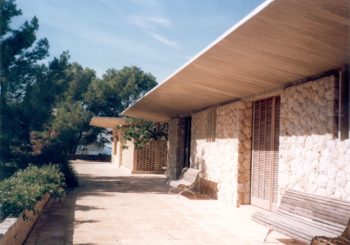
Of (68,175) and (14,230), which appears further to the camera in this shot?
(68,175)

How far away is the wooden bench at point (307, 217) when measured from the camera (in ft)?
14.4

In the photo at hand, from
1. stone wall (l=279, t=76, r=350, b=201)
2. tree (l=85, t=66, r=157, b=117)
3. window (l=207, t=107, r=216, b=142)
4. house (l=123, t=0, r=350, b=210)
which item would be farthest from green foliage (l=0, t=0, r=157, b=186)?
tree (l=85, t=66, r=157, b=117)

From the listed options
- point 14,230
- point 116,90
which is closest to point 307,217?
point 14,230

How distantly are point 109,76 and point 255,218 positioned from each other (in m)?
33.0

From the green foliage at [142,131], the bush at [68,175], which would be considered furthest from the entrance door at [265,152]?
the green foliage at [142,131]

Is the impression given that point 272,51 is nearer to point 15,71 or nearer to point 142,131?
point 15,71

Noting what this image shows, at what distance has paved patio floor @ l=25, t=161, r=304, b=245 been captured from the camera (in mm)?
5391

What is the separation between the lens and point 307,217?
5039 mm

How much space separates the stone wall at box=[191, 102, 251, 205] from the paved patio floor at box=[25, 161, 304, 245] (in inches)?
15.9

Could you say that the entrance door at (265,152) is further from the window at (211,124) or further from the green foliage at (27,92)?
the green foliage at (27,92)

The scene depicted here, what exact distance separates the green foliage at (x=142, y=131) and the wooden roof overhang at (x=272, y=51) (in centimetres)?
1008

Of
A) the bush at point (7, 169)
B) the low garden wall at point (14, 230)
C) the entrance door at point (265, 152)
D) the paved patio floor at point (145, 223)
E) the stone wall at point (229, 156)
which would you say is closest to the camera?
the low garden wall at point (14, 230)

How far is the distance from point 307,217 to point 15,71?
9.41m

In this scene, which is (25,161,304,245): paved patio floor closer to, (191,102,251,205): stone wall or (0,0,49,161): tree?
(191,102,251,205): stone wall
